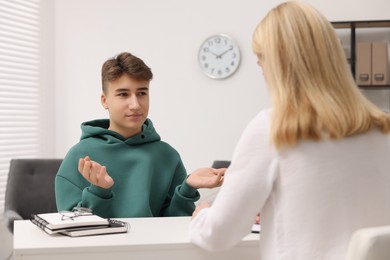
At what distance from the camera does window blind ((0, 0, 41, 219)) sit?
4.63 metres

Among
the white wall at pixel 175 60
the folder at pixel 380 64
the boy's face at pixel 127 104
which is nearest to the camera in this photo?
the boy's face at pixel 127 104

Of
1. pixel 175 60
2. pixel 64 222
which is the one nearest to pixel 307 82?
pixel 64 222

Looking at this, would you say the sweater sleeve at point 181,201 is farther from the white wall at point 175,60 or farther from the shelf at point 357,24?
the shelf at point 357,24

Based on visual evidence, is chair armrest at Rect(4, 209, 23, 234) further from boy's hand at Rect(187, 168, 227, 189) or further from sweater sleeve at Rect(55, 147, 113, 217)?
boy's hand at Rect(187, 168, 227, 189)

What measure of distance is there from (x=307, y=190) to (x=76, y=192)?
1062 mm

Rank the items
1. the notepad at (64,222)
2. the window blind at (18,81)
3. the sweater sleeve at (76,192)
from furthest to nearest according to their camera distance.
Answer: the window blind at (18,81) → the sweater sleeve at (76,192) → the notepad at (64,222)

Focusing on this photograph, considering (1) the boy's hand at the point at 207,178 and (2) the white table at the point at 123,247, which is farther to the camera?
(1) the boy's hand at the point at 207,178

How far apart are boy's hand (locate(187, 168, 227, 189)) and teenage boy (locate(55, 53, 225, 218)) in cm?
6

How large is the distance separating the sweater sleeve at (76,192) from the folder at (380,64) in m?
3.57

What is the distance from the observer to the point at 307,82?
1312 mm

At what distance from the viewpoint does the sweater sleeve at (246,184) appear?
4.24ft

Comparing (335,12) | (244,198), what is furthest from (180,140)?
(244,198)

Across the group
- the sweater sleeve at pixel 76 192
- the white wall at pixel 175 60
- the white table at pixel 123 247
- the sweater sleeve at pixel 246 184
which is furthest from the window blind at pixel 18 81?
the sweater sleeve at pixel 246 184

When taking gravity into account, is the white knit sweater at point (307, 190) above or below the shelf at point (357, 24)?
below
